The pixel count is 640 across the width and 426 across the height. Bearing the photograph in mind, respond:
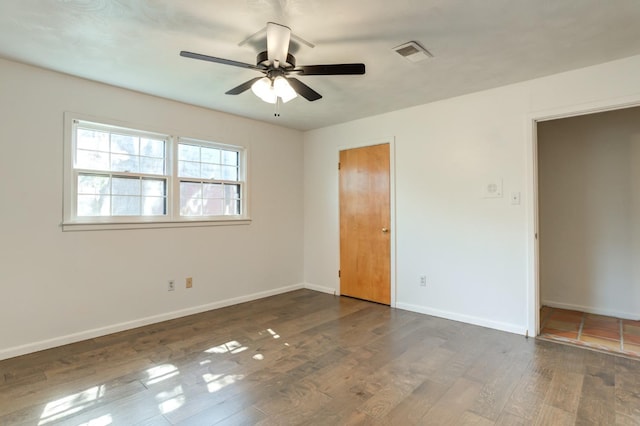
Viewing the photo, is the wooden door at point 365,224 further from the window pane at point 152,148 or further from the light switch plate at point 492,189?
the window pane at point 152,148

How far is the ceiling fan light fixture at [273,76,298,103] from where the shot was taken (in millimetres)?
2373

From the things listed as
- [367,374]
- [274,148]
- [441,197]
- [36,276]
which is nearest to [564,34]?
[441,197]

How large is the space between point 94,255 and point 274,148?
259 centimetres

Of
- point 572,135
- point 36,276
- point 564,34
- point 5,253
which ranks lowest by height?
point 36,276

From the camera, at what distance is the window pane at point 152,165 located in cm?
363

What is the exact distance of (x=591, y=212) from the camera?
396 centimetres

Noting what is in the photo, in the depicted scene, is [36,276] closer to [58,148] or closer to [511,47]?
[58,148]

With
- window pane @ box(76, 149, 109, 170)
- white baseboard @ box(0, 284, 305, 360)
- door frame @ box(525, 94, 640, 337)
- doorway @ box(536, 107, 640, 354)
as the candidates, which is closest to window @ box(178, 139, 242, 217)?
window pane @ box(76, 149, 109, 170)

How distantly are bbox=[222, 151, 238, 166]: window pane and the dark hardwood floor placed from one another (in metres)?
2.07

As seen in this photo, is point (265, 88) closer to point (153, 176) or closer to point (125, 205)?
point (153, 176)

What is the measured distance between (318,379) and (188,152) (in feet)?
9.66

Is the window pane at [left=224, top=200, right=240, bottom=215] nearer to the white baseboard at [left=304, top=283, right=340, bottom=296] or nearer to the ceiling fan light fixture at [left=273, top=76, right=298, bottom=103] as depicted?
the white baseboard at [left=304, top=283, right=340, bottom=296]

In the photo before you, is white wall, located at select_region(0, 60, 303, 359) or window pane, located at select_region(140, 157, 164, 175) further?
window pane, located at select_region(140, 157, 164, 175)

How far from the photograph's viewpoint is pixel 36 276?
2926mm
